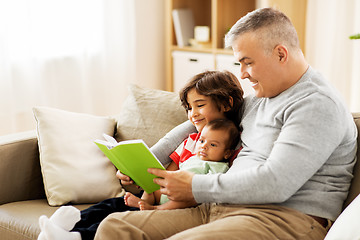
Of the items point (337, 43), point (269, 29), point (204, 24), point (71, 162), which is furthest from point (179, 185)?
point (204, 24)

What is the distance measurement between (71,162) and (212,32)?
206 cm

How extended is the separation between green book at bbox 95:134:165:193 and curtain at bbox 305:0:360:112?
1926 millimetres

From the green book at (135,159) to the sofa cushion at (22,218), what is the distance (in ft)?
1.18

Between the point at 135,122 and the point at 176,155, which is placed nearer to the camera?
the point at 176,155

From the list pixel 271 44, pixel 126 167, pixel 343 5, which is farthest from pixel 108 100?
pixel 271 44

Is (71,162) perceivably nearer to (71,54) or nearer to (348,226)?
(348,226)

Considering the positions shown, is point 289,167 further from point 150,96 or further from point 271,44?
point 150,96

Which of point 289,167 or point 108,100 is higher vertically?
point 289,167

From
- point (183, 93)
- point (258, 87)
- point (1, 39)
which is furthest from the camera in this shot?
point (1, 39)

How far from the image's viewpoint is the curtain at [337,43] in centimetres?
325

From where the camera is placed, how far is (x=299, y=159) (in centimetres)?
140

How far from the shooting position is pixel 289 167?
1.40 m

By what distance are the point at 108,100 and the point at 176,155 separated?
197 cm

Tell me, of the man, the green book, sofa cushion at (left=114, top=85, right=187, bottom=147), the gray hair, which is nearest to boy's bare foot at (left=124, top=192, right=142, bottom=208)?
the green book
